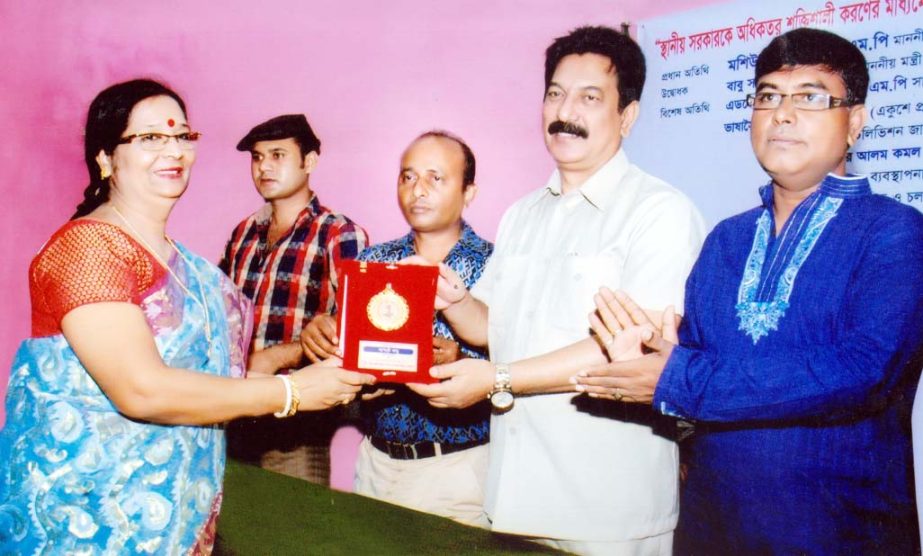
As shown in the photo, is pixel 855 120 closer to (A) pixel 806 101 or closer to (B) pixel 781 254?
(A) pixel 806 101

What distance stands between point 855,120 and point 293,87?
1.49 metres

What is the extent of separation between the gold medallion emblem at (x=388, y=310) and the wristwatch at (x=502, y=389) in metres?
0.26

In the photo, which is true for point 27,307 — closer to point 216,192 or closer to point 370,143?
point 216,192

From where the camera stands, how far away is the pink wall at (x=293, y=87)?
6.70 feet

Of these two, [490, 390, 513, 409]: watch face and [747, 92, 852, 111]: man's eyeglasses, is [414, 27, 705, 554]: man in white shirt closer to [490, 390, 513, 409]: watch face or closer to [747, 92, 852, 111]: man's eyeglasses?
[490, 390, 513, 409]: watch face

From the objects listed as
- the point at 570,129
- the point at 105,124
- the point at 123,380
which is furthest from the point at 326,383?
the point at 570,129

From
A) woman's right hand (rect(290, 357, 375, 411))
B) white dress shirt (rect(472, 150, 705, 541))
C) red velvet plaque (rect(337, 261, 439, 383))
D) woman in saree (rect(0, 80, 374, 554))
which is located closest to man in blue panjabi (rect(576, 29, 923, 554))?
white dress shirt (rect(472, 150, 705, 541))

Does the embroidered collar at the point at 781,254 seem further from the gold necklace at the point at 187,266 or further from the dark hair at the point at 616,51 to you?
the gold necklace at the point at 187,266

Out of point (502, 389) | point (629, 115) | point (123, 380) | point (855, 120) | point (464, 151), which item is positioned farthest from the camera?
point (464, 151)

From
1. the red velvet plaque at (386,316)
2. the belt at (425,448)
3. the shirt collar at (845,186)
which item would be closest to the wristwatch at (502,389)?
the red velvet plaque at (386,316)

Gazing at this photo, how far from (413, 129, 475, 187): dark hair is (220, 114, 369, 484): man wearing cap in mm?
341

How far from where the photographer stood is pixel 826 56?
1436 mm

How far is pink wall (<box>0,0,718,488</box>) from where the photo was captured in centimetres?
204

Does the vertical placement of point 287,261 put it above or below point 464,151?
below
